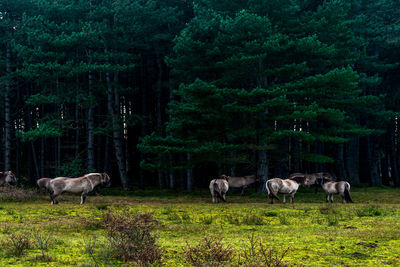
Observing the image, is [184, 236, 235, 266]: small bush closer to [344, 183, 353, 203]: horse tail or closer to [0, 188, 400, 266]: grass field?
[0, 188, 400, 266]: grass field

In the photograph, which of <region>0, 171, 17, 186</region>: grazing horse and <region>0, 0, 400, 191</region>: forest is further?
<region>0, 171, 17, 186</region>: grazing horse

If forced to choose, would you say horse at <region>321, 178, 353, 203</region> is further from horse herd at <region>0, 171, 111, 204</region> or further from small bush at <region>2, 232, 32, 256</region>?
small bush at <region>2, 232, 32, 256</region>

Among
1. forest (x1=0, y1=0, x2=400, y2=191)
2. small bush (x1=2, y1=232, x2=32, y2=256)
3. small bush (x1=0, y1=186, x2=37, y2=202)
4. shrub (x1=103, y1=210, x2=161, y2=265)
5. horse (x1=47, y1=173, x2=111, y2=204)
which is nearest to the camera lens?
shrub (x1=103, y1=210, x2=161, y2=265)

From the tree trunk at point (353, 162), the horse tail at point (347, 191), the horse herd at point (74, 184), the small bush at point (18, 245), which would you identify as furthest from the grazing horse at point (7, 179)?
the tree trunk at point (353, 162)

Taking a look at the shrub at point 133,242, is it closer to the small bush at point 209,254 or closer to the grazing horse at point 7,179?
the small bush at point 209,254

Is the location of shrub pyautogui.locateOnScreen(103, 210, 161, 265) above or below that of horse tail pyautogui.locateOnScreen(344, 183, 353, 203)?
above

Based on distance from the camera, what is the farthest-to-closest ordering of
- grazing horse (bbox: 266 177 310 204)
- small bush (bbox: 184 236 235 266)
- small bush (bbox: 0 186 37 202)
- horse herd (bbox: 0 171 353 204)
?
small bush (bbox: 0 186 37 202) < grazing horse (bbox: 266 177 310 204) < horse herd (bbox: 0 171 353 204) < small bush (bbox: 184 236 235 266)

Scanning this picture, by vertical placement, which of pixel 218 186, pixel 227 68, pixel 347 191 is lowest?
pixel 347 191

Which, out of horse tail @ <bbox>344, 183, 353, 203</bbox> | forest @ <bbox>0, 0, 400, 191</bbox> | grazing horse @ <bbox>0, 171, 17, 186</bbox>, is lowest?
horse tail @ <bbox>344, 183, 353, 203</bbox>

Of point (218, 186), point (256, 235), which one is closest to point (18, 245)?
point (256, 235)

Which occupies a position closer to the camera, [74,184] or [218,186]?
[74,184]

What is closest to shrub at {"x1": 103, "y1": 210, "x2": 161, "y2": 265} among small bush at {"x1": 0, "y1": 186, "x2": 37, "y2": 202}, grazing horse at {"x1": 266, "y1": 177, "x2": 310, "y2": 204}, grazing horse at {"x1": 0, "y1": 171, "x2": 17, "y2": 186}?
grazing horse at {"x1": 266, "y1": 177, "x2": 310, "y2": 204}

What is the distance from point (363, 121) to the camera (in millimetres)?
39281

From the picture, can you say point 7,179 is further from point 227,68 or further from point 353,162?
point 353,162
